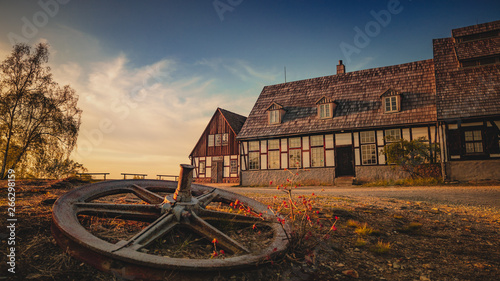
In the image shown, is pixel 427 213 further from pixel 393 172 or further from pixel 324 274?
pixel 393 172

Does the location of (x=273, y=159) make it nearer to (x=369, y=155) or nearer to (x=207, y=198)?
(x=369, y=155)

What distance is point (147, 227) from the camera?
10.1 feet

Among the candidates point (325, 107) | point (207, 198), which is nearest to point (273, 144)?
point (325, 107)

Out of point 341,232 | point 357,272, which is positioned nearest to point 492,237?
point 341,232

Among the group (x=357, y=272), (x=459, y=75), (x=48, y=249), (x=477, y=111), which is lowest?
(x=357, y=272)

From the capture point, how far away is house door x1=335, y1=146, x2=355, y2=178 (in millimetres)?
16862

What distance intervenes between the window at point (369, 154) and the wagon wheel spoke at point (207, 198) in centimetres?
1368

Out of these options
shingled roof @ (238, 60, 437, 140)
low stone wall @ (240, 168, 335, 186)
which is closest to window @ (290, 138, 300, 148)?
shingled roof @ (238, 60, 437, 140)

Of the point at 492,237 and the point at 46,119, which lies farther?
the point at 46,119

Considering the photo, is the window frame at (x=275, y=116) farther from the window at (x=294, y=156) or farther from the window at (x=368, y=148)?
the window at (x=368, y=148)

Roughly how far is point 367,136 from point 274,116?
6.08 meters

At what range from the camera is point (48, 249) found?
274 centimetres

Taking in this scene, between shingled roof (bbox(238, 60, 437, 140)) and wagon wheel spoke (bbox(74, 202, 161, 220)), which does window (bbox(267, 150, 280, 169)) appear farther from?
wagon wheel spoke (bbox(74, 202, 161, 220))

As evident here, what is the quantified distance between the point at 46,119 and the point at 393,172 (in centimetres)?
1994
